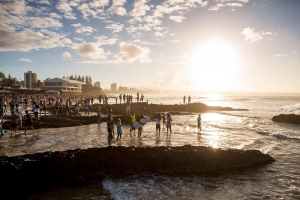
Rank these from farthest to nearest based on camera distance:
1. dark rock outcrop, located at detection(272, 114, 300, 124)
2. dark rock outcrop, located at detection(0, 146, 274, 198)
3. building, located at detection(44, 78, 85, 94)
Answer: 1. building, located at detection(44, 78, 85, 94)
2. dark rock outcrop, located at detection(272, 114, 300, 124)
3. dark rock outcrop, located at detection(0, 146, 274, 198)

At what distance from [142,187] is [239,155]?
615 cm

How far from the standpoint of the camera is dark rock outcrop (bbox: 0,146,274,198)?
8.97m

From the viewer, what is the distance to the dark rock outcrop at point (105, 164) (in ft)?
29.4

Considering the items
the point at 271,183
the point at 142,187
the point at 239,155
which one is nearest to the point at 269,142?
the point at 239,155

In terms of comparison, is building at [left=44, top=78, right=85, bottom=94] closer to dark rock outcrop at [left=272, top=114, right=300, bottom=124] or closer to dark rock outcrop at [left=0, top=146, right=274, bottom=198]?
dark rock outcrop at [left=272, top=114, right=300, bottom=124]

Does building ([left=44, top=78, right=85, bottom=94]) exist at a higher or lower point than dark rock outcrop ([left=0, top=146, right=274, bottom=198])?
higher

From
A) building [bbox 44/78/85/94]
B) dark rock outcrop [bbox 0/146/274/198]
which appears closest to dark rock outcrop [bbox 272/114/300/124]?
dark rock outcrop [bbox 0/146/274/198]

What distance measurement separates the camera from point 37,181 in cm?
915

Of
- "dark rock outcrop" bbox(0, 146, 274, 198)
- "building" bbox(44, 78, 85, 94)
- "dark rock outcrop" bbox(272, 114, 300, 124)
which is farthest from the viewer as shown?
"building" bbox(44, 78, 85, 94)

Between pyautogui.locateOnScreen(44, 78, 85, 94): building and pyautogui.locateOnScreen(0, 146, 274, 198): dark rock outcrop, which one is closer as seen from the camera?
pyautogui.locateOnScreen(0, 146, 274, 198): dark rock outcrop

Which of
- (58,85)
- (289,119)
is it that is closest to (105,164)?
(289,119)

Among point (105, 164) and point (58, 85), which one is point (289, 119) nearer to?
point (105, 164)

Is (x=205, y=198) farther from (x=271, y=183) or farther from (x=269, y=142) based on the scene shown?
(x=269, y=142)

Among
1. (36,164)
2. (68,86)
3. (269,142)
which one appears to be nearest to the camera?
(36,164)
